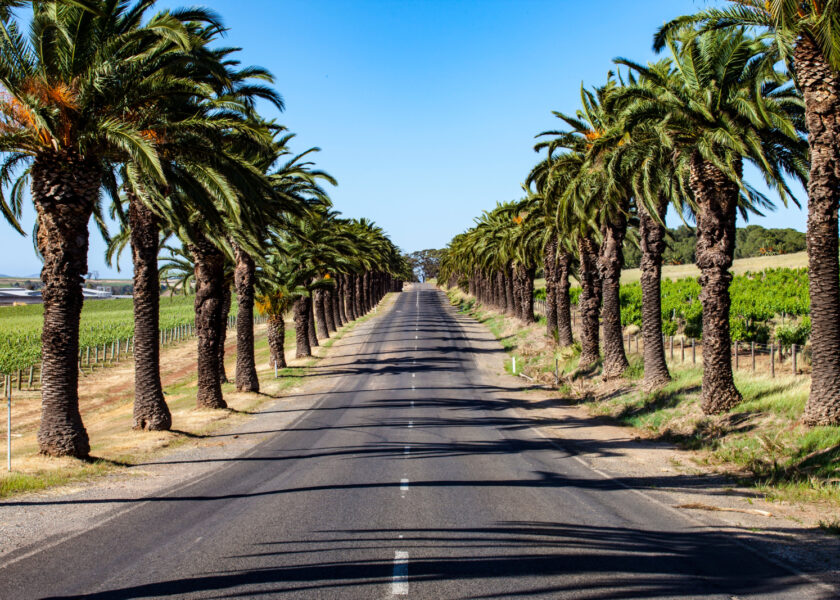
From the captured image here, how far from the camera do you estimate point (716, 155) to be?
17.1 metres

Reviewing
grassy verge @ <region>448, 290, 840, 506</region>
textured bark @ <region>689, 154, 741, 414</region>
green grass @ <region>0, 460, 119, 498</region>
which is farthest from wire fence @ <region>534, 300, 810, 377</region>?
green grass @ <region>0, 460, 119, 498</region>

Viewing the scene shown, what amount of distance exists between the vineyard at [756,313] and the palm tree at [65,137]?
2461 cm

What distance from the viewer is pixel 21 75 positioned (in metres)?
14.0

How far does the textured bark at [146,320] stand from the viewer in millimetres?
19000

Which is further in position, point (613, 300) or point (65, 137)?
point (613, 300)

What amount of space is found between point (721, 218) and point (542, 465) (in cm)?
844

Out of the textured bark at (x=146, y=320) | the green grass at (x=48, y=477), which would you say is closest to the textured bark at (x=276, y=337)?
the textured bark at (x=146, y=320)

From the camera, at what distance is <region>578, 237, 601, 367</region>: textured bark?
29.7 m

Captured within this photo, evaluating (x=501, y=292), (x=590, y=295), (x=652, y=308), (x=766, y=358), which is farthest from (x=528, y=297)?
(x=652, y=308)

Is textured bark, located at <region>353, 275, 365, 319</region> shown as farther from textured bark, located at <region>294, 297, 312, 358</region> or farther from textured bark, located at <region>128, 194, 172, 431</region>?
textured bark, located at <region>128, 194, 172, 431</region>

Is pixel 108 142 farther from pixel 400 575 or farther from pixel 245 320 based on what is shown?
pixel 245 320

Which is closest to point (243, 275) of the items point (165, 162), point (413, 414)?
point (413, 414)

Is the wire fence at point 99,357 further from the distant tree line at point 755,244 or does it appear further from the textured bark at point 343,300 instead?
the distant tree line at point 755,244

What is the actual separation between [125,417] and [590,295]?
2015cm
